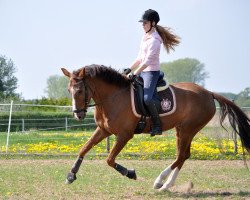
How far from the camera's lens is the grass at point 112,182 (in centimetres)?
761

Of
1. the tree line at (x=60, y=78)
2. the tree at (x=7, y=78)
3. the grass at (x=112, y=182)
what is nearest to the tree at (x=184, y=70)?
the tree line at (x=60, y=78)

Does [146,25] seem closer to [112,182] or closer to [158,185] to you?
[158,185]

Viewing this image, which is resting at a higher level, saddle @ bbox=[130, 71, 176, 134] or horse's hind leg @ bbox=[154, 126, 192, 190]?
saddle @ bbox=[130, 71, 176, 134]

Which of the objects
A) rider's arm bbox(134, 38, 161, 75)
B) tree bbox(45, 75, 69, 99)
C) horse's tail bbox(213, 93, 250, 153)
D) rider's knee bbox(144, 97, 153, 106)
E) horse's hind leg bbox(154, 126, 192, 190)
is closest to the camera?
rider's knee bbox(144, 97, 153, 106)

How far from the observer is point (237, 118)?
31.2 ft

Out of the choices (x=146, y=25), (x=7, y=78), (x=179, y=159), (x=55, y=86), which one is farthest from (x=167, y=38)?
(x=55, y=86)

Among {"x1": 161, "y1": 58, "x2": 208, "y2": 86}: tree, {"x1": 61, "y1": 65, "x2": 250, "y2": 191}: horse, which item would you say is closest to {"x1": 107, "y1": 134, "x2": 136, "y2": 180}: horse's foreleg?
{"x1": 61, "y1": 65, "x2": 250, "y2": 191}: horse

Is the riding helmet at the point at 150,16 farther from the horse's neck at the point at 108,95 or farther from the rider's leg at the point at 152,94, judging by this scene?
the horse's neck at the point at 108,95

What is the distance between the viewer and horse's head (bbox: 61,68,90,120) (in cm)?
755

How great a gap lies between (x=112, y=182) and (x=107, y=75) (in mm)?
2201

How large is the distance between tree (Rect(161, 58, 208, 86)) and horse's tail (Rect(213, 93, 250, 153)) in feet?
267

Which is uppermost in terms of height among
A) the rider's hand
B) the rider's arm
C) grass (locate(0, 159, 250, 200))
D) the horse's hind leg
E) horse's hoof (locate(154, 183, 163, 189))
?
the rider's arm

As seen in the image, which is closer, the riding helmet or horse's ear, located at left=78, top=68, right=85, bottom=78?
horse's ear, located at left=78, top=68, right=85, bottom=78

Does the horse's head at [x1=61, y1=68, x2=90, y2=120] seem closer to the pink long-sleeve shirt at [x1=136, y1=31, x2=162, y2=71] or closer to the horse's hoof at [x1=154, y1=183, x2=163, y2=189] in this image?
the pink long-sleeve shirt at [x1=136, y1=31, x2=162, y2=71]
